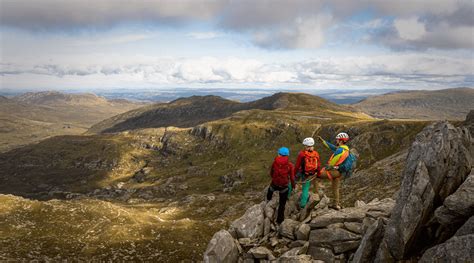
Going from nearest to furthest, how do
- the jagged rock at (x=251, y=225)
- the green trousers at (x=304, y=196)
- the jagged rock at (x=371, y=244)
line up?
the jagged rock at (x=371, y=244), the green trousers at (x=304, y=196), the jagged rock at (x=251, y=225)

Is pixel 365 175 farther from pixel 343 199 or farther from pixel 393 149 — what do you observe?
pixel 393 149

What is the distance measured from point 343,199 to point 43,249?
6414 cm

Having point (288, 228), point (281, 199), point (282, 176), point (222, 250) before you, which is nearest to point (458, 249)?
point (288, 228)

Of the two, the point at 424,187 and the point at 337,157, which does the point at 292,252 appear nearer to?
the point at 337,157

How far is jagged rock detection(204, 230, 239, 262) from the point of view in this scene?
2528 cm

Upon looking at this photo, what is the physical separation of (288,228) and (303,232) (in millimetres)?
1567

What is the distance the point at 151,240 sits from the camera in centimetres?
4703

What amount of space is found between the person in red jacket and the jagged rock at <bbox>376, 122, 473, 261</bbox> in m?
8.97

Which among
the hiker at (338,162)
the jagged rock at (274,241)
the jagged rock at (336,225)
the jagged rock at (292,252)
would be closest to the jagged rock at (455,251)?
the jagged rock at (336,225)

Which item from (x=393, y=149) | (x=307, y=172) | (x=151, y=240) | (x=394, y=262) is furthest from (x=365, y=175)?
(x=393, y=149)

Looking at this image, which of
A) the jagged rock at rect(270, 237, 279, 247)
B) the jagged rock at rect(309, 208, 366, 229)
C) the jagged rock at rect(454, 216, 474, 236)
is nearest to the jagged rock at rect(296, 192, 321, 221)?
the jagged rock at rect(309, 208, 366, 229)

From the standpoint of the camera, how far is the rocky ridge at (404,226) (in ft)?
55.2

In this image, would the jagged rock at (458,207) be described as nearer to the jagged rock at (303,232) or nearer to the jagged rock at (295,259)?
the jagged rock at (295,259)

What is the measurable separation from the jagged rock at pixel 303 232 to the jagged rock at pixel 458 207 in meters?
9.43
